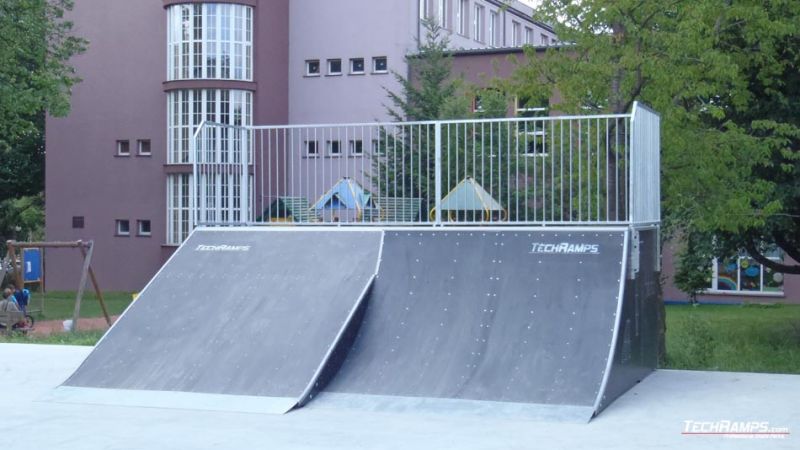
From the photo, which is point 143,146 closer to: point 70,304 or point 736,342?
point 70,304

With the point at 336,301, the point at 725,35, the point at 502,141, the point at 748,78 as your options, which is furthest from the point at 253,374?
the point at 748,78

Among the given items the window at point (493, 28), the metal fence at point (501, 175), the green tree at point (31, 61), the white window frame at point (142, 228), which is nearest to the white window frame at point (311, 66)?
the white window frame at point (142, 228)

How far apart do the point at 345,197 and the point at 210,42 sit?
25.0 metres

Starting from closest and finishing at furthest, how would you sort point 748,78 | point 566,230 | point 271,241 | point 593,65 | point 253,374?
point 253,374 → point 566,230 → point 271,241 → point 593,65 → point 748,78

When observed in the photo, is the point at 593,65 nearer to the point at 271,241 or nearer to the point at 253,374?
the point at 271,241

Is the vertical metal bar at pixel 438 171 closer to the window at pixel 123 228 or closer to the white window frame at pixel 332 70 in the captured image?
the white window frame at pixel 332 70

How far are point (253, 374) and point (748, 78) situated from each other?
10.6m

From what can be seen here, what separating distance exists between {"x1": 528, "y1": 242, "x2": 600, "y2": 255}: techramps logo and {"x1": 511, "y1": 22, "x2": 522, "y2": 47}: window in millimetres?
39181

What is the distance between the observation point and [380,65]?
3953cm

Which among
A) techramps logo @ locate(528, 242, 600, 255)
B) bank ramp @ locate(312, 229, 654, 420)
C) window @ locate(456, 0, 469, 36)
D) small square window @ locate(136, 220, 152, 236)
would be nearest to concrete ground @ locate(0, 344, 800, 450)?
bank ramp @ locate(312, 229, 654, 420)

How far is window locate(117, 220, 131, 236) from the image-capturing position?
4091 cm

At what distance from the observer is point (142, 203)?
40.4 m

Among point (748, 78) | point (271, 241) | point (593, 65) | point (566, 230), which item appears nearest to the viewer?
point (566, 230)

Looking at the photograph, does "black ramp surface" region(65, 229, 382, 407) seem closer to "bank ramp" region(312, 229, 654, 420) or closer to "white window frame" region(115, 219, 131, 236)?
"bank ramp" region(312, 229, 654, 420)
